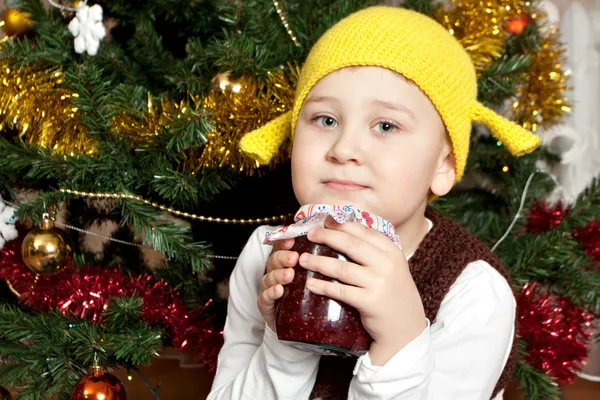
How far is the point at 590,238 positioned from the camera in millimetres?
1359

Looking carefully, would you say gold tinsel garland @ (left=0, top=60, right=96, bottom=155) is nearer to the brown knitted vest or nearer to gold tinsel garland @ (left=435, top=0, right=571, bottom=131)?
the brown knitted vest

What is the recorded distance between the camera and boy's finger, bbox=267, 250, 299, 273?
72 centimetres

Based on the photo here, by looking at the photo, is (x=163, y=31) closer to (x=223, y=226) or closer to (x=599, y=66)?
(x=223, y=226)

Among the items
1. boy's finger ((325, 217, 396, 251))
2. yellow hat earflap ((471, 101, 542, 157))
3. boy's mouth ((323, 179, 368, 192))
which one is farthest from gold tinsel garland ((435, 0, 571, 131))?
boy's finger ((325, 217, 396, 251))

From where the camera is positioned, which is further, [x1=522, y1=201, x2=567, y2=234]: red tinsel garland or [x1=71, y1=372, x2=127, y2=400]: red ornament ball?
[x1=522, y1=201, x2=567, y2=234]: red tinsel garland

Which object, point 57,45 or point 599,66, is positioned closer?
point 57,45

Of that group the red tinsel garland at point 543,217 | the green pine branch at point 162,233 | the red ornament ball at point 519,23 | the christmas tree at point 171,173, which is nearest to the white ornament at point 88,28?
the christmas tree at point 171,173

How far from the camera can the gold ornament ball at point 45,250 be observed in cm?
118

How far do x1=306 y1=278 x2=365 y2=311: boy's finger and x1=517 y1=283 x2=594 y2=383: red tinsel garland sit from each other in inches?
25.0

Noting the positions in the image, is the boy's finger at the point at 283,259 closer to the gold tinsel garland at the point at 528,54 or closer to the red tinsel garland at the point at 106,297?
the red tinsel garland at the point at 106,297

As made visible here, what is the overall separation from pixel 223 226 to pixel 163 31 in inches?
17.0

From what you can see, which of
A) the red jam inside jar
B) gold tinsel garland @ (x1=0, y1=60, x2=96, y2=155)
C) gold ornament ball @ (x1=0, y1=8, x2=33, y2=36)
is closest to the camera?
the red jam inside jar

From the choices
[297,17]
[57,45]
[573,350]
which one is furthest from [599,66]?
[57,45]

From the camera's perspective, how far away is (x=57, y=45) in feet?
3.97
